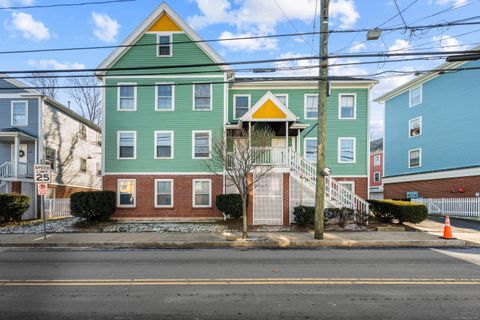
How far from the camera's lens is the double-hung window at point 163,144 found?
64.0 feet

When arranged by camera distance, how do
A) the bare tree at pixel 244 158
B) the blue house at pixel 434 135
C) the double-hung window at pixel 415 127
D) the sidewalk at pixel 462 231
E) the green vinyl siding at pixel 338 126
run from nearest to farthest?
the sidewalk at pixel 462 231 → the bare tree at pixel 244 158 → the green vinyl siding at pixel 338 126 → the blue house at pixel 434 135 → the double-hung window at pixel 415 127

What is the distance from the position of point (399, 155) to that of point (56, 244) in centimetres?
2779

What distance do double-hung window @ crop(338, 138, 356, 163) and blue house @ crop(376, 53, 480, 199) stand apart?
8.18 meters

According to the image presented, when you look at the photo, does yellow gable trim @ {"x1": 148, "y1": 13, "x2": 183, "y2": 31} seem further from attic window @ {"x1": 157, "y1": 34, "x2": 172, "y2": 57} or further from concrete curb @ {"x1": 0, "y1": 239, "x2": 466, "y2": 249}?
concrete curb @ {"x1": 0, "y1": 239, "x2": 466, "y2": 249}

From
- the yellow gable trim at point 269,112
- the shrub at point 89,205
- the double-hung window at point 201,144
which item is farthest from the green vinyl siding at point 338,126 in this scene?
the shrub at point 89,205

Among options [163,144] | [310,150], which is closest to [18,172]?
[163,144]

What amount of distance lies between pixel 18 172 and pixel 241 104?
14.1 m

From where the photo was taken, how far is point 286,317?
16.0ft

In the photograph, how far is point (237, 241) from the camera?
12.0 m

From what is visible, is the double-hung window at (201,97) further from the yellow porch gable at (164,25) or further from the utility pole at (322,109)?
the utility pole at (322,109)

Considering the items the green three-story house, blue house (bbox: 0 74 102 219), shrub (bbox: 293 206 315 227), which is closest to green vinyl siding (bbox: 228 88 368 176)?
the green three-story house

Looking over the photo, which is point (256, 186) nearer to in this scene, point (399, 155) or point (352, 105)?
point (352, 105)

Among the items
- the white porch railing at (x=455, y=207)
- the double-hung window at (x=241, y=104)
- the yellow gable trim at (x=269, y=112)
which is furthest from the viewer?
the double-hung window at (x=241, y=104)

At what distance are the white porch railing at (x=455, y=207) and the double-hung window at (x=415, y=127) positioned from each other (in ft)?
20.3
